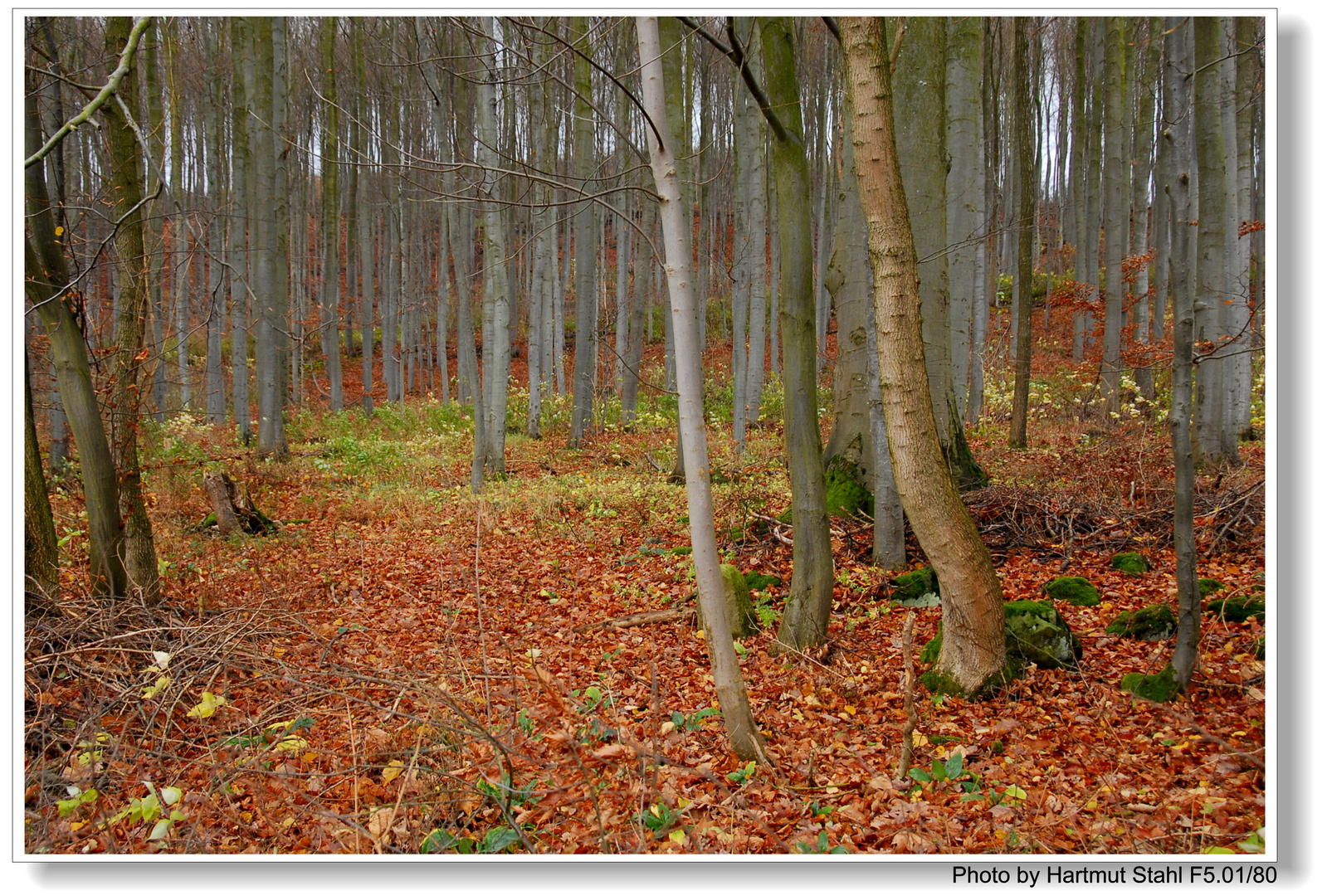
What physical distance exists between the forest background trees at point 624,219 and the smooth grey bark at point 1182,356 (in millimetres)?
20

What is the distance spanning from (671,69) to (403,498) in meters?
7.90

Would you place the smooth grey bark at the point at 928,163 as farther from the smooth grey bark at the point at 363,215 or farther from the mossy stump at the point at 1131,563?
the smooth grey bark at the point at 363,215

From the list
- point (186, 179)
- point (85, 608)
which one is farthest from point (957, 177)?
point (186, 179)

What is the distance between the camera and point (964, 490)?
648 centimetres

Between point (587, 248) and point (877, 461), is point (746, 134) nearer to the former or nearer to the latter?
point (587, 248)

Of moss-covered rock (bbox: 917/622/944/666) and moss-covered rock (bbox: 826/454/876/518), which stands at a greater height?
moss-covered rock (bbox: 826/454/876/518)

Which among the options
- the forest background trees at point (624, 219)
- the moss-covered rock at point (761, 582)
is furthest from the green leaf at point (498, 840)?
the moss-covered rock at point (761, 582)

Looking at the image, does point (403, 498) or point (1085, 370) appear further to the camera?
point (1085, 370)

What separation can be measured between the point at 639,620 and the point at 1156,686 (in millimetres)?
3193

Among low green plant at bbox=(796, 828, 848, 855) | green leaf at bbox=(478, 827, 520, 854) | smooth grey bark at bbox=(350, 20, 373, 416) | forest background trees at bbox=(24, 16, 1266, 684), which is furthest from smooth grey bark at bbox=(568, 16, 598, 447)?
low green plant at bbox=(796, 828, 848, 855)

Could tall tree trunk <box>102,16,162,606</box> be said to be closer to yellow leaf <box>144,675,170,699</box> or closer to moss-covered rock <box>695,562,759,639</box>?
yellow leaf <box>144,675,170,699</box>

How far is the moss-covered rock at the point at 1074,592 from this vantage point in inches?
186

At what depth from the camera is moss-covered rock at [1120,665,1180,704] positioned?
132 inches

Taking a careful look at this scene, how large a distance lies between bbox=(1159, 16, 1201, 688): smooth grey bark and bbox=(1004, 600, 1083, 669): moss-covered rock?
1.82 ft
